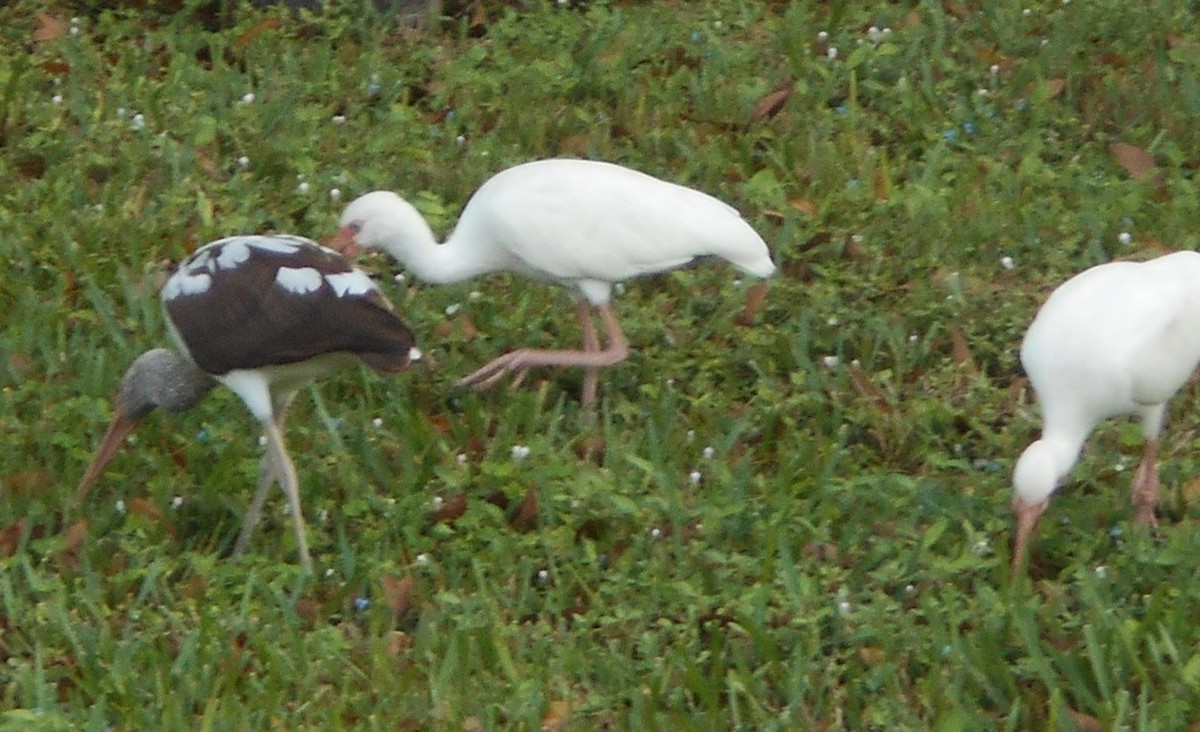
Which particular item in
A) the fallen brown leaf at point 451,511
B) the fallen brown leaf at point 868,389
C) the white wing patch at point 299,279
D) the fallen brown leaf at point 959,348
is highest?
the white wing patch at point 299,279

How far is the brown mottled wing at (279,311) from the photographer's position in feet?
16.2

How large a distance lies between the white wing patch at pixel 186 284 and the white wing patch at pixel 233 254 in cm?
5

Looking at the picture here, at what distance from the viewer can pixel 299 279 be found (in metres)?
4.98

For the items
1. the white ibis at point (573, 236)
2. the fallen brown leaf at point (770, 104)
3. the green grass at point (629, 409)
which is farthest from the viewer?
the fallen brown leaf at point (770, 104)

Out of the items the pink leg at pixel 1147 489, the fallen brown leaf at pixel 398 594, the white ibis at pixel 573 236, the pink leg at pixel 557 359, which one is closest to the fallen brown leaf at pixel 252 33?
the white ibis at pixel 573 236

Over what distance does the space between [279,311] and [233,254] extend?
26 centimetres

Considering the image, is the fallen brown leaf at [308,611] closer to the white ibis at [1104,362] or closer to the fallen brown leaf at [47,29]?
the white ibis at [1104,362]

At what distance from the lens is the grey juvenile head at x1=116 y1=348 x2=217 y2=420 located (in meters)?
5.26

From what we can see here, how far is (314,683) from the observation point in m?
4.55

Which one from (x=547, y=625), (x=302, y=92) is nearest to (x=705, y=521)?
(x=547, y=625)

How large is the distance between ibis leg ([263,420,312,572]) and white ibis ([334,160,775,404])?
88cm

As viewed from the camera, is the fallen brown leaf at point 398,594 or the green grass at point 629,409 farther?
the fallen brown leaf at point 398,594

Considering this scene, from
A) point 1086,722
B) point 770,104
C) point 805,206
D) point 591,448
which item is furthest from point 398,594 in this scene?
point 770,104

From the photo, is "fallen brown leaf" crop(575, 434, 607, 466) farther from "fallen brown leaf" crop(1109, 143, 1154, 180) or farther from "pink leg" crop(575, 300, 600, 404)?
"fallen brown leaf" crop(1109, 143, 1154, 180)
